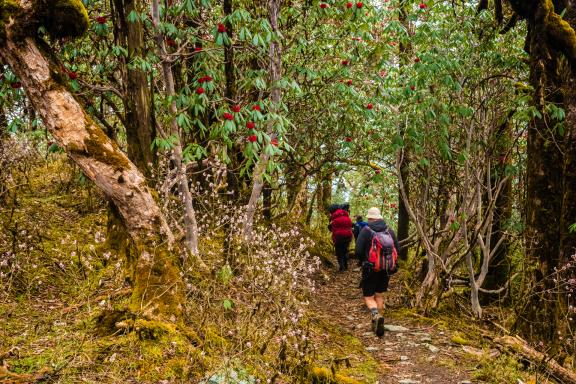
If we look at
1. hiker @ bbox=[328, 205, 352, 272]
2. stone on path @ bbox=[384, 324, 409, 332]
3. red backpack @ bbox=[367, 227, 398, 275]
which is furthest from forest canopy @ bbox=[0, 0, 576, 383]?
hiker @ bbox=[328, 205, 352, 272]

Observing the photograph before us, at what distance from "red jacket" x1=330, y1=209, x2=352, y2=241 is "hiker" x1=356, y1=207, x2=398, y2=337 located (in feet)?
13.0

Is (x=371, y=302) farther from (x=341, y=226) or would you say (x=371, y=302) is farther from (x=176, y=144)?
(x=341, y=226)

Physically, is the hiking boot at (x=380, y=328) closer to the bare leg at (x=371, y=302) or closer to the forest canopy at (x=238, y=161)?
the bare leg at (x=371, y=302)

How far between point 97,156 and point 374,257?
15.9 ft

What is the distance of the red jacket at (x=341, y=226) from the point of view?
487 inches

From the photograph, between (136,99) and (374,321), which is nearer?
(136,99)

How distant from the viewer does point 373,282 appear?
8.25 metres

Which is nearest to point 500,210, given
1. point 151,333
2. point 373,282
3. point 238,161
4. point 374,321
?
point 373,282

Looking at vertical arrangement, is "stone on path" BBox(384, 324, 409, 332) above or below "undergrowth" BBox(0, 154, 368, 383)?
below

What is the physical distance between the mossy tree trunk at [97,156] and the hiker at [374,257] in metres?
3.82

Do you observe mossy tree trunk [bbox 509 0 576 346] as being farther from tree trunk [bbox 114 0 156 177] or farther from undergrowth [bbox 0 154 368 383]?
tree trunk [bbox 114 0 156 177]

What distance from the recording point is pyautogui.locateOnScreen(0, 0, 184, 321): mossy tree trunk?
458 centimetres

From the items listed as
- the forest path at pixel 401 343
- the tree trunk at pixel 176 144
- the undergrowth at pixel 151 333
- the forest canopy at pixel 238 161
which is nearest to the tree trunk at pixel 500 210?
the forest canopy at pixel 238 161

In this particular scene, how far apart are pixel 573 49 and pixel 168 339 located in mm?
5832
